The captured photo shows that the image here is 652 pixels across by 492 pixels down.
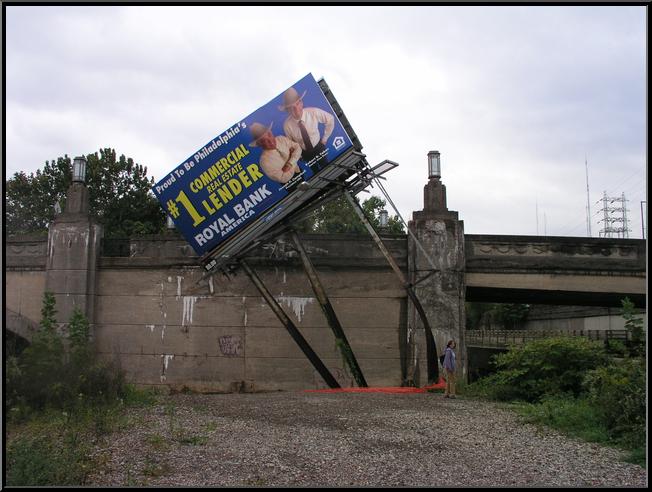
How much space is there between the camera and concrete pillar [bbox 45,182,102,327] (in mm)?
17672

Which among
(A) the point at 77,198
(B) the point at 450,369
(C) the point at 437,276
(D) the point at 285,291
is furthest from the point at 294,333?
(A) the point at 77,198

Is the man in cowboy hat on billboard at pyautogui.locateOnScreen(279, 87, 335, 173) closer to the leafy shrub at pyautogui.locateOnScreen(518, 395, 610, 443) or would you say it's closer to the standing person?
the standing person

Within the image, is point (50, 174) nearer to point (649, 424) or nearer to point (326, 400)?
point (326, 400)

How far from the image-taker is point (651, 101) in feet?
19.6

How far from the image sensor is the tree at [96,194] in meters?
41.0

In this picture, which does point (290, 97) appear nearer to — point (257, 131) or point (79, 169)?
point (257, 131)

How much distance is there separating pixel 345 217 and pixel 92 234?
29104mm

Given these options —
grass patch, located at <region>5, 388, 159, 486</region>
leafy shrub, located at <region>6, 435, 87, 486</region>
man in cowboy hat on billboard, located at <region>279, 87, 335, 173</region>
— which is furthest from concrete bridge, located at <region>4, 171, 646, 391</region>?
leafy shrub, located at <region>6, 435, 87, 486</region>

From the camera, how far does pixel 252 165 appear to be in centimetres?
1550

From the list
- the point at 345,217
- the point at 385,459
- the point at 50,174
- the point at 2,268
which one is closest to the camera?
the point at 2,268

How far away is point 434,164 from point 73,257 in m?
11.2

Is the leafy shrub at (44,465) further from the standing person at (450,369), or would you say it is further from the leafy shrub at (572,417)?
the standing person at (450,369)

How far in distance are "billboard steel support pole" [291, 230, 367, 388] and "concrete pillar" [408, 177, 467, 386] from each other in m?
1.68

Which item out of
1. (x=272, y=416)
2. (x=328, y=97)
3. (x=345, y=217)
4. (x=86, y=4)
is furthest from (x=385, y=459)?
(x=345, y=217)
